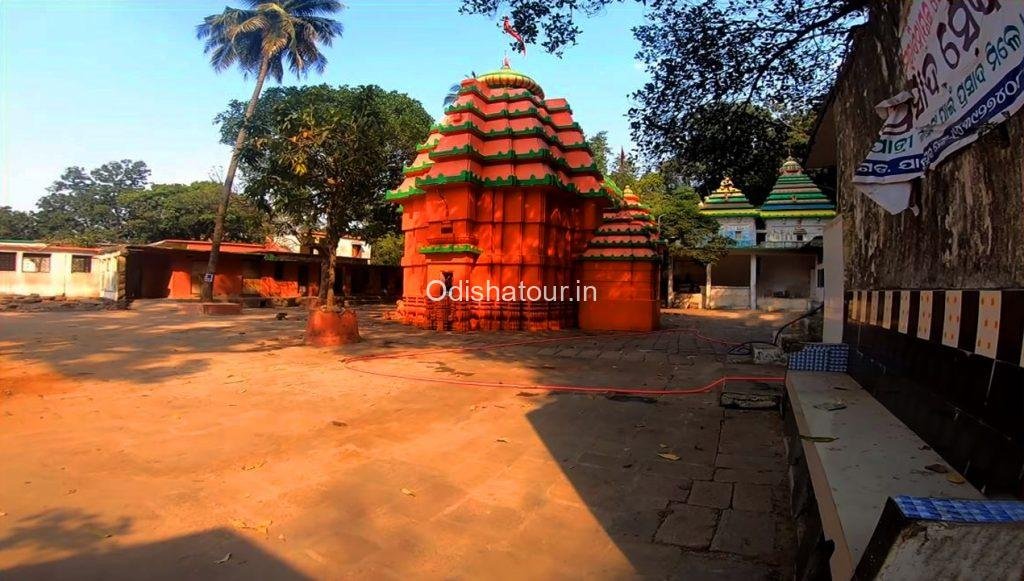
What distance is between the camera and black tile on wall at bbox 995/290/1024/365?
2.04 meters

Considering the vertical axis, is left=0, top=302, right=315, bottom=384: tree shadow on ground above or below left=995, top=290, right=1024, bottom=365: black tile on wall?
below

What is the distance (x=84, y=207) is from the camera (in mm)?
42125

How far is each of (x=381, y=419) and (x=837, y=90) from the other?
5.98 metres

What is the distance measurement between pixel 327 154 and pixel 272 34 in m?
7.30

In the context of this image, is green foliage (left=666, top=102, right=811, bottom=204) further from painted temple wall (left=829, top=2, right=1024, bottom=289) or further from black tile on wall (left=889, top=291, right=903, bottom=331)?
black tile on wall (left=889, top=291, right=903, bottom=331)

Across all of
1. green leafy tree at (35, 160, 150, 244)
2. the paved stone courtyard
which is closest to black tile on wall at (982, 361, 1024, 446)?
the paved stone courtyard

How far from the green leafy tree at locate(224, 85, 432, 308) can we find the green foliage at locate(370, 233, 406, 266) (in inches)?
293

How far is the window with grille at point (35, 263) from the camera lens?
27.9 meters

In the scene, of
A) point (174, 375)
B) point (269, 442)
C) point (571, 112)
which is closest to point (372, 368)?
point (174, 375)

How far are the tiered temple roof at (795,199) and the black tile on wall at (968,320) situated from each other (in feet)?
95.9

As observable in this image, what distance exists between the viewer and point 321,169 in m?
21.0

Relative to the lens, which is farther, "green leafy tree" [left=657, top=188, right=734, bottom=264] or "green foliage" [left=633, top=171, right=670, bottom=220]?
"green foliage" [left=633, top=171, right=670, bottom=220]

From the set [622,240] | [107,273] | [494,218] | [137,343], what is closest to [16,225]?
[107,273]

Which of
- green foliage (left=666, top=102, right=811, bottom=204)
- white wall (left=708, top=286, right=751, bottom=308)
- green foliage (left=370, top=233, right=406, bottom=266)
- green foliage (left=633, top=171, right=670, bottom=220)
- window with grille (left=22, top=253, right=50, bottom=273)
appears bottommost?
white wall (left=708, top=286, right=751, bottom=308)
